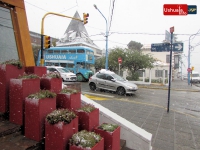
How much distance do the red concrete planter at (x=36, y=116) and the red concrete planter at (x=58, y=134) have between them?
0.14 m

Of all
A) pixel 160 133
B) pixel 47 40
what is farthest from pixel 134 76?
pixel 160 133

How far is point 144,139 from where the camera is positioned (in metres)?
3.06

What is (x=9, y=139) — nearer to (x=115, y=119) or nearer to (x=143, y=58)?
(x=115, y=119)

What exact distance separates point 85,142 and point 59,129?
38 cm

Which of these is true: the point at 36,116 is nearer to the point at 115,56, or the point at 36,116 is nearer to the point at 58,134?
the point at 58,134

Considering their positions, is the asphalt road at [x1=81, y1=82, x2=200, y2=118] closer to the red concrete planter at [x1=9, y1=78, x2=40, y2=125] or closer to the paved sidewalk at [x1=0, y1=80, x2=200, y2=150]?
the paved sidewalk at [x1=0, y1=80, x2=200, y2=150]

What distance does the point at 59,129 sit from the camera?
81.8 inches

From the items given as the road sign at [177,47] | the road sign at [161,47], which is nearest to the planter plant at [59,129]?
the road sign at [161,47]

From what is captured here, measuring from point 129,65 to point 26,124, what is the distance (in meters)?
20.6

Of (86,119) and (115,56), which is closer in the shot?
(86,119)

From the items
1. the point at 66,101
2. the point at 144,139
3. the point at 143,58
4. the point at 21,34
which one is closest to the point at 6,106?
the point at 66,101

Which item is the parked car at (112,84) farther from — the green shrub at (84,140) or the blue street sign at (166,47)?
the green shrub at (84,140)

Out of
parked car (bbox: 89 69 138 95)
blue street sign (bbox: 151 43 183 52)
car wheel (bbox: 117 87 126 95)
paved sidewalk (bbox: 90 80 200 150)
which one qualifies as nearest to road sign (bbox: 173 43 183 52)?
blue street sign (bbox: 151 43 183 52)

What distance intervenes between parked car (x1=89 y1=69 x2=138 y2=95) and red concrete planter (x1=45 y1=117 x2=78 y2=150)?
954 centimetres
